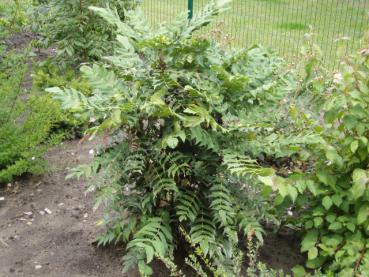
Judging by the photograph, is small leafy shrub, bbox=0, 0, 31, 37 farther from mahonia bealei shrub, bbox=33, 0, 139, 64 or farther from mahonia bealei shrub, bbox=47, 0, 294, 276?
mahonia bealei shrub, bbox=47, 0, 294, 276

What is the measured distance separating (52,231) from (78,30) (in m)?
2.72

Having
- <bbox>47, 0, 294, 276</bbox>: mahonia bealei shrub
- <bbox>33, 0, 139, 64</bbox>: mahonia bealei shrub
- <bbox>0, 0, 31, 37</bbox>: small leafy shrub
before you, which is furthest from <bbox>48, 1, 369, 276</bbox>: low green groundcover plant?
<bbox>0, 0, 31, 37</bbox>: small leafy shrub

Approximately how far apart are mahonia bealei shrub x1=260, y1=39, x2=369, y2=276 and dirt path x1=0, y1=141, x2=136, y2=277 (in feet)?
3.89

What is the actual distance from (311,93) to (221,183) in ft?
4.27

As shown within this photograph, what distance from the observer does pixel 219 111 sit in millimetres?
2945

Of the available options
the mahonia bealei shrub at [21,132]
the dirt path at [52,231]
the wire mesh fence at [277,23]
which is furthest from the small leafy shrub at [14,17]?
the dirt path at [52,231]

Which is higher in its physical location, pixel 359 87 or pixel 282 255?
pixel 359 87

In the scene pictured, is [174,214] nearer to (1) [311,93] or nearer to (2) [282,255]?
(2) [282,255]

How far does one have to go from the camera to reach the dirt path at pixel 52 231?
3357mm

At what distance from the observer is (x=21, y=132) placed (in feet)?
13.9

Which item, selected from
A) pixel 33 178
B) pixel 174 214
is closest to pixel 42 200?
pixel 33 178

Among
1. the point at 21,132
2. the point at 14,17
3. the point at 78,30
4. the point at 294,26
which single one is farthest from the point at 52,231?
the point at 294,26

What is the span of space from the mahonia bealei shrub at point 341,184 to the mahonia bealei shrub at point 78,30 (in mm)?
3092

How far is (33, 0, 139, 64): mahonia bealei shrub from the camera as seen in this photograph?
18.6 ft
